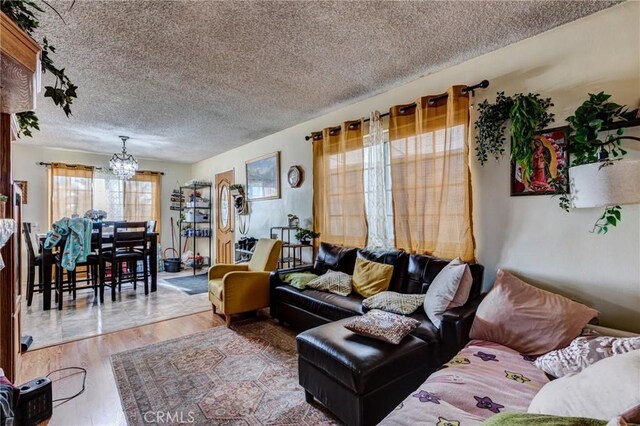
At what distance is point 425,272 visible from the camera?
2527 mm

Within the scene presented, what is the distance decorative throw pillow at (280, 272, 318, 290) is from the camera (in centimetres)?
306

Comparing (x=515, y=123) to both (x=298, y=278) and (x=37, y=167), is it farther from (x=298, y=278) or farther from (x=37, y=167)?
(x=37, y=167)

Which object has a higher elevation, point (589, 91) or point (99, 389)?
point (589, 91)

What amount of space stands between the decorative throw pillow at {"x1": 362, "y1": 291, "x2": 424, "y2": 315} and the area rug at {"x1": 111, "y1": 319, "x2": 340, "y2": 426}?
784 millimetres

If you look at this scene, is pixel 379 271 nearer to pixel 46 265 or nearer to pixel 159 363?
pixel 159 363

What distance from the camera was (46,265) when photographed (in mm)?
3756

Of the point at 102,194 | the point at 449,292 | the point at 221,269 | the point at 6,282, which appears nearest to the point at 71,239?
the point at 221,269

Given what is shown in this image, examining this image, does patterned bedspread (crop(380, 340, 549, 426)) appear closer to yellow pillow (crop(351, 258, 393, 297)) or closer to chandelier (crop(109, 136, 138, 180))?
yellow pillow (crop(351, 258, 393, 297))

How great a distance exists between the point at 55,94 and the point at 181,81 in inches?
60.8

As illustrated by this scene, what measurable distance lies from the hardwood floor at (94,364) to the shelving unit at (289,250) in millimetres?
1110

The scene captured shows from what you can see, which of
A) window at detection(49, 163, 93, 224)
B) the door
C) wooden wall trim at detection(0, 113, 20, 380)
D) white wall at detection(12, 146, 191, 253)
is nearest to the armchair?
wooden wall trim at detection(0, 113, 20, 380)

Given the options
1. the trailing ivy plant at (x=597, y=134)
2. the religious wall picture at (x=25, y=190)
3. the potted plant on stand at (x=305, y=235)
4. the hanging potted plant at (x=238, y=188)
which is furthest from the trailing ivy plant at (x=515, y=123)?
the religious wall picture at (x=25, y=190)

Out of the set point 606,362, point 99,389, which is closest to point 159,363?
point 99,389

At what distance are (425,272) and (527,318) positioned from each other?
857 millimetres
